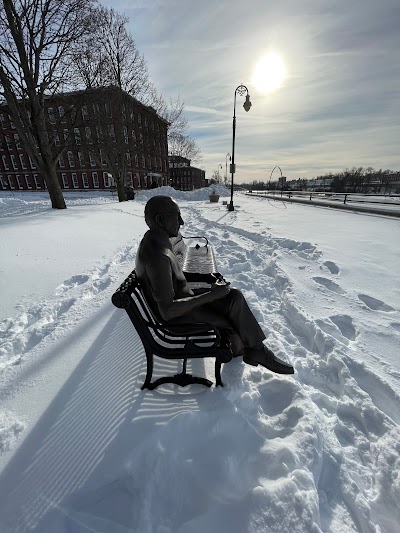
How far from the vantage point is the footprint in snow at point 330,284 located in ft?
13.5

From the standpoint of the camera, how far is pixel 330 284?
14.3 feet

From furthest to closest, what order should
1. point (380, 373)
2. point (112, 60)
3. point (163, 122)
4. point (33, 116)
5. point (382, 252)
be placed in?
point (163, 122)
point (112, 60)
point (33, 116)
point (382, 252)
point (380, 373)

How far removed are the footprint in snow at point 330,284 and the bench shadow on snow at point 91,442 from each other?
2840 mm

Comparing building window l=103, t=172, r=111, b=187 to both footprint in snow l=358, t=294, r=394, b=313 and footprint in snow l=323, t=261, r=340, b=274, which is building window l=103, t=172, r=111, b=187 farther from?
footprint in snow l=358, t=294, r=394, b=313

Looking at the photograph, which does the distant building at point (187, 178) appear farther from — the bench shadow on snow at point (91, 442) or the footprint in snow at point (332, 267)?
the bench shadow on snow at point (91, 442)

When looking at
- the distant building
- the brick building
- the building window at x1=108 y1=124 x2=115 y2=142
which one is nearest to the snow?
the brick building

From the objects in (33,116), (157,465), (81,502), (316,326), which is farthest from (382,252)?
(33,116)

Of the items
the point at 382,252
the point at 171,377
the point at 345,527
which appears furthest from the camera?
the point at 382,252

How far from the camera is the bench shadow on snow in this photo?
1.36 metres

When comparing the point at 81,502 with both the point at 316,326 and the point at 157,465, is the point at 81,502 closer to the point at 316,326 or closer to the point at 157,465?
the point at 157,465

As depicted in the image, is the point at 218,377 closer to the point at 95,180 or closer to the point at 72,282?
the point at 72,282

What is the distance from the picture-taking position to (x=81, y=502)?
1.40m

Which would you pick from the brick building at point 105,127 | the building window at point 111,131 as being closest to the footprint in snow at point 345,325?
the brick building at point 105,127

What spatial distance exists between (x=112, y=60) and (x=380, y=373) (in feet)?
75.8
